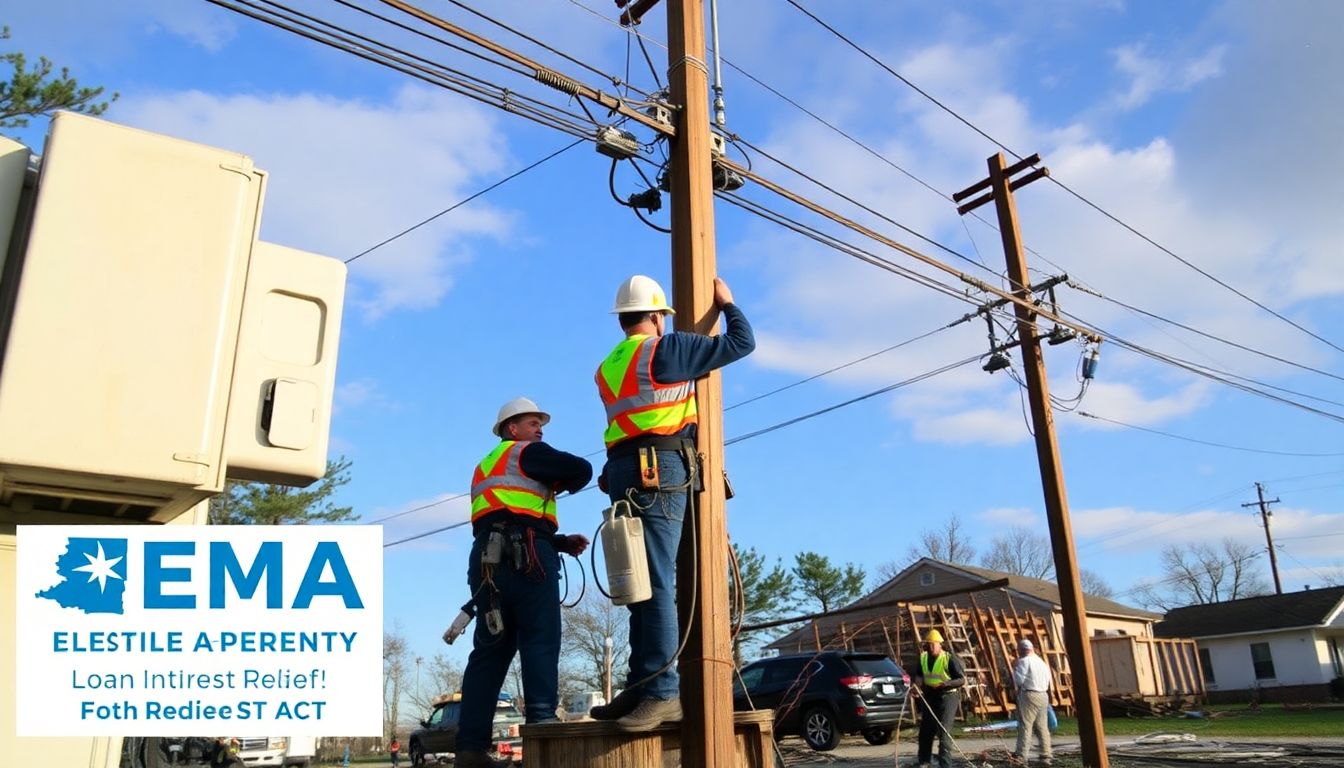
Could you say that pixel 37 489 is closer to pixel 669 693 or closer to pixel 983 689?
pixel 669 693

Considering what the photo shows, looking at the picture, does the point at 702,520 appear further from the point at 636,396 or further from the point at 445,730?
the point at 445,730

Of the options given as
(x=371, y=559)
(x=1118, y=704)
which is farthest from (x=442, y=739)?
(x=371, y=559)

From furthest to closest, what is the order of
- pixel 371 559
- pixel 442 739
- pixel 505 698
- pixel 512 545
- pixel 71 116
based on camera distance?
pixel 505 698 < pixel 442 739 < pixel 512 545 < pixel 371 559 < pixel 71 116

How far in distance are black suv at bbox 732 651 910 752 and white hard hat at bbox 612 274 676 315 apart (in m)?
11.0

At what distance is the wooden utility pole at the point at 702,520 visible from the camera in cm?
466

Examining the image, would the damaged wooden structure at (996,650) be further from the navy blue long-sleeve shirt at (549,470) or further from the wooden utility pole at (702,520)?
the navy blue long-sleeve shirt at (549,470)

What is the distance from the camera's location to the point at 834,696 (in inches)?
598

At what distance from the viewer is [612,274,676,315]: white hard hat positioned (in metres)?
5.08

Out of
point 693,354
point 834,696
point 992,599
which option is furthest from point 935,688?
point 992,599

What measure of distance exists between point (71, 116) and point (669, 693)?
3.48 meters

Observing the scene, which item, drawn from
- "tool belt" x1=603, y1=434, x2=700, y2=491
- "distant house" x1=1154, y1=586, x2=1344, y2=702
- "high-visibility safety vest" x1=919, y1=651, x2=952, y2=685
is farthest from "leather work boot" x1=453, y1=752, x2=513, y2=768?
"distant house" x1=1154, y1=586, x2=1344, y2=702

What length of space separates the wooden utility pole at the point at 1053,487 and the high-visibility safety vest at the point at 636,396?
10.1 meters

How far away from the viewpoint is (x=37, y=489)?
71.7 inches

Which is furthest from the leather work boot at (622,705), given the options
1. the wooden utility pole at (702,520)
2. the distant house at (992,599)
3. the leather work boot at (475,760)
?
the distant house at (992,599)
